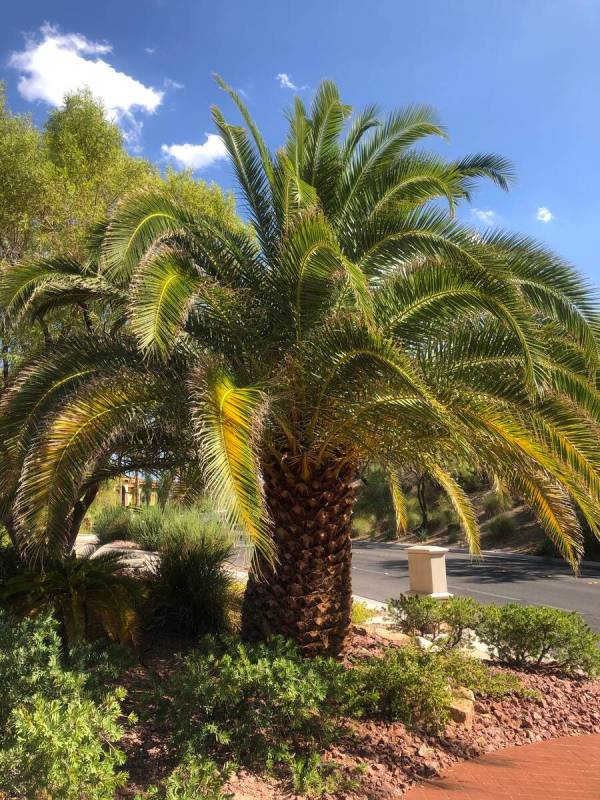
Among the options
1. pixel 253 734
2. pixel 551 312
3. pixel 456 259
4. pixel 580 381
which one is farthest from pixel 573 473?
pixel 253 734

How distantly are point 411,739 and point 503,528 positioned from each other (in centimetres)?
3054

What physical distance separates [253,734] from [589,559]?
77.9 feet

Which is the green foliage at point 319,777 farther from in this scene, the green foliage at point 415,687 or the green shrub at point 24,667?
the green shrub at point 24,667

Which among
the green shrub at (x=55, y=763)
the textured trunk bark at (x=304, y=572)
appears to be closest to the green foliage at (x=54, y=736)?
the green shrub at (x=55, y=763)

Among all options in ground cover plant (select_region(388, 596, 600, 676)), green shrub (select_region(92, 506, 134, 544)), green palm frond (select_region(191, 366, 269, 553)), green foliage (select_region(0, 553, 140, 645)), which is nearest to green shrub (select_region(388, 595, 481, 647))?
ground cover plant (select_region(388, 596, 600, 676))

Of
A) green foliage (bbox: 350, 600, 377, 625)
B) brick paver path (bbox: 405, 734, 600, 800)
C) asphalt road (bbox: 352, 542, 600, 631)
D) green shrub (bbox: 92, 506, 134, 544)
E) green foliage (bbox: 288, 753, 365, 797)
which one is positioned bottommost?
brick paver path (bbox: 405, 734, 600, 800)

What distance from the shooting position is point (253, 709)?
4836 mm

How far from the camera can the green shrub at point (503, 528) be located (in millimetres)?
33625

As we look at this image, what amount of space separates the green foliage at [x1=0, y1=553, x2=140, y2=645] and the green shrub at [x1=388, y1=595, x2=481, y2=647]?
3663 mm

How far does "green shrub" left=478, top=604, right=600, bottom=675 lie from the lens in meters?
Result: 6.96

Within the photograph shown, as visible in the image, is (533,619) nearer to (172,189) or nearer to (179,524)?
(179,524)

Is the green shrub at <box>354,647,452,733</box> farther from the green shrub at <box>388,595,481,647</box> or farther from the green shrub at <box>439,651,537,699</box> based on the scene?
the green shrub at <box>388,595,481,647</box>

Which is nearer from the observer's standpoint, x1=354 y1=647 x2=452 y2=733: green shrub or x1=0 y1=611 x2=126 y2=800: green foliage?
x1=0 y1=611 x2=126 y2=800: green foliage

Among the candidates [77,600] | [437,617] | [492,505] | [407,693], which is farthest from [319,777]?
[492,505]
